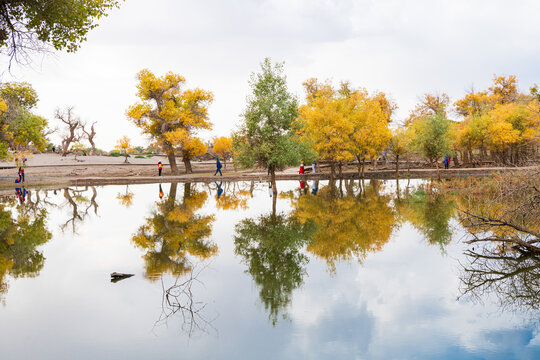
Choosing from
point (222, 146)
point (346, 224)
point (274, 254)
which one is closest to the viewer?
point (274, 254)

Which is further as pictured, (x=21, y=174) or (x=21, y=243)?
(x=21, y=174)

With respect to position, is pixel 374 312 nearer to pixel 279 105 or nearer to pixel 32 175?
pixel 279 105

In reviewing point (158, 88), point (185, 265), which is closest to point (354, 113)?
point (158, 88)

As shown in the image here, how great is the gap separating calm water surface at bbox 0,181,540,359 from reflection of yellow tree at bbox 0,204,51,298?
0.08m

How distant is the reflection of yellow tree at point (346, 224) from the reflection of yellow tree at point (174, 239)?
3987 mm

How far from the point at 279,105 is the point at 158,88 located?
25381 mm

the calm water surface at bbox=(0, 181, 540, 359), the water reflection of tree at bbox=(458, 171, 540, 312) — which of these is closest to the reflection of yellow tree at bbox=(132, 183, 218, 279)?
the calm water surface at bbox=(0, 181, 540, 359)

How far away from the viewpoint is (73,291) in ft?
32.9

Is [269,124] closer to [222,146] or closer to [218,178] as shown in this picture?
[218,178]

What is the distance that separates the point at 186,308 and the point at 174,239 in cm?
666

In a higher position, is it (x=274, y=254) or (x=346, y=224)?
(x=346, y=224)

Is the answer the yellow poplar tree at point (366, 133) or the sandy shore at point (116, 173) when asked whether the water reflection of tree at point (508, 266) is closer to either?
the yellow poplar tree at point (366, 133)

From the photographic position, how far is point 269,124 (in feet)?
97.2

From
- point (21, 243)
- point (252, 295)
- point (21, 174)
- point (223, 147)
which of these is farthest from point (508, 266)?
point (223, 147)
